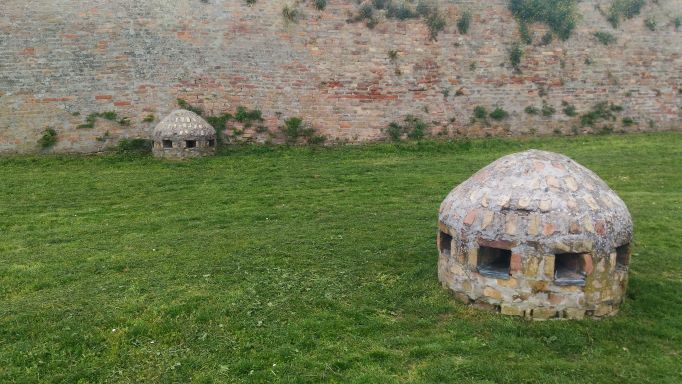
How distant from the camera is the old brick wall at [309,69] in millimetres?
14828

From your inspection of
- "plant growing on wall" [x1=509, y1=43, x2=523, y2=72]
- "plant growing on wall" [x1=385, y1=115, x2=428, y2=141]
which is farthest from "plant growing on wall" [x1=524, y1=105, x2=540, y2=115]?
"plant growing on wall" [x1=385, y1=115, x2=428, y2=141]

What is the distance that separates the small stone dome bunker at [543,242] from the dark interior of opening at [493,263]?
11 mm

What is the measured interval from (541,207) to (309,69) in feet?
38.2

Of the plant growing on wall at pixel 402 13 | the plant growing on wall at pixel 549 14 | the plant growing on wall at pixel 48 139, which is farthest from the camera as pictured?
the plant growing on wall at pixel 549 14

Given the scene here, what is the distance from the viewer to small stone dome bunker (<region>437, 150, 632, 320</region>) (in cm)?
586

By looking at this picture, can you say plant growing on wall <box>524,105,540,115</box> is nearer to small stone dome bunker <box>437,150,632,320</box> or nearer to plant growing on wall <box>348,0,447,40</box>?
plant growing on wall <box>348,0,447,40</box>

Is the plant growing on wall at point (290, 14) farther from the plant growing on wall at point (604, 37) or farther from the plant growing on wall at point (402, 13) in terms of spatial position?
the plant growing on wall at point (604, 37)

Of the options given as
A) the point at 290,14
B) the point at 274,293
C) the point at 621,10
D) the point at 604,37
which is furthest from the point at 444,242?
the point at 621,10

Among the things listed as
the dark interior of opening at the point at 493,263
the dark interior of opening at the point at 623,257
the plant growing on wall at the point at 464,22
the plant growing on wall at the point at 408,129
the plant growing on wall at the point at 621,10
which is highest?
the plant growing on wall at the point at 621,10

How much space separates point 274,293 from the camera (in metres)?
6.72

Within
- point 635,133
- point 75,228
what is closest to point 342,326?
point 75,228

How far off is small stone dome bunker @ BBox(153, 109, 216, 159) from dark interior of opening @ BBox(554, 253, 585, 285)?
400 inches

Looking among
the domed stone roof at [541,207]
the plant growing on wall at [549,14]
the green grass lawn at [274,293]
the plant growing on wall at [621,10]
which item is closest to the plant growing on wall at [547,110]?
the plant growing on wall at [549,14]

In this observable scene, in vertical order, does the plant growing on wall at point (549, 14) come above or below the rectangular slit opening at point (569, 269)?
above
